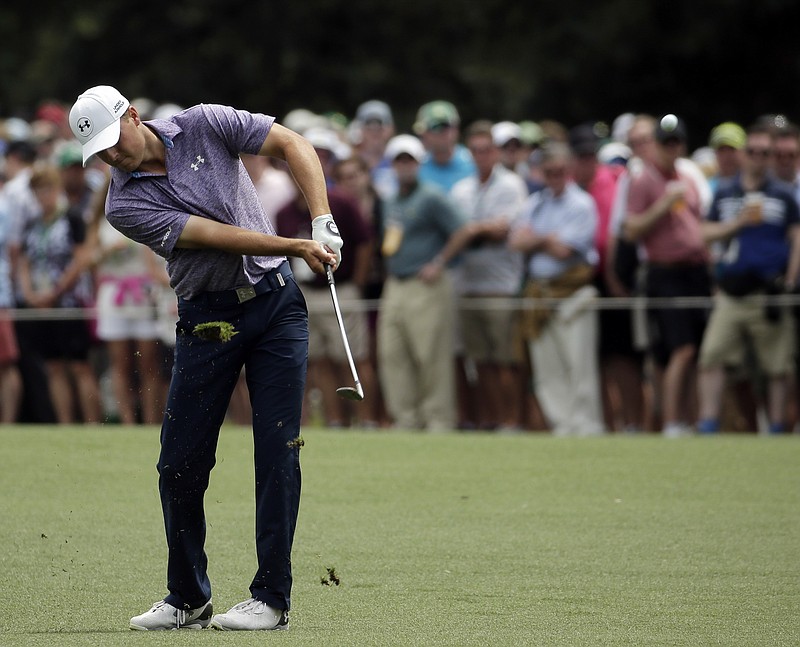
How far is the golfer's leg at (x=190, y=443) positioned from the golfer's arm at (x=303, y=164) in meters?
0.59

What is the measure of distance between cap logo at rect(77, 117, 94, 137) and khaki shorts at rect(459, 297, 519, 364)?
750 cm

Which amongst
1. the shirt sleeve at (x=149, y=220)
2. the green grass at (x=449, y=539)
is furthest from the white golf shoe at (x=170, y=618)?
the shirt sleeve at (x=149, y=220)

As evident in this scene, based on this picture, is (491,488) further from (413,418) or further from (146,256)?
(146,256)

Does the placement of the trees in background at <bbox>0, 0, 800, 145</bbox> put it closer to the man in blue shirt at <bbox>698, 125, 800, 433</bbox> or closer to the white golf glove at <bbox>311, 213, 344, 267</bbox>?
the man in blue shirt at <bbox>698, 125, 800, 433</bbox>

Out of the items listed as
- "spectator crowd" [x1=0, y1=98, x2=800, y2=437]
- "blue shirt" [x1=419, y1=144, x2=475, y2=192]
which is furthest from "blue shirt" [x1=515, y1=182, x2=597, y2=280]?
"blue shirt" [x1=419, y1=144, x2=475, y2=192]

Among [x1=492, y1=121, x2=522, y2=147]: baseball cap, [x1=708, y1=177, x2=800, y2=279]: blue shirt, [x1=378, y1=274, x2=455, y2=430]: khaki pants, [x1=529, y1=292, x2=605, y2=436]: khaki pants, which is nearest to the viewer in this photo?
[x1=708, y1=177, x2=800, y2=279]: blue shirt

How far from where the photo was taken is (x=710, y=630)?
625 cm

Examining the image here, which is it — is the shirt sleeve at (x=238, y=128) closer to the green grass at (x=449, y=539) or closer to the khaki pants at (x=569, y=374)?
the green grass at (x=449, y=539)

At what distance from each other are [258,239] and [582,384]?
719 cm

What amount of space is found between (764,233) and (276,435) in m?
6.90

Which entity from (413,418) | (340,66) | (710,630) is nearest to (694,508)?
(710,630)

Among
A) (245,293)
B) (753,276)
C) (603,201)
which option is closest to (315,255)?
(245,293)

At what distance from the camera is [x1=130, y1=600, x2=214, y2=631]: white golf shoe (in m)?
6.41

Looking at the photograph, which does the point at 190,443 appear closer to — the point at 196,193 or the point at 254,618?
the point at 254,618
